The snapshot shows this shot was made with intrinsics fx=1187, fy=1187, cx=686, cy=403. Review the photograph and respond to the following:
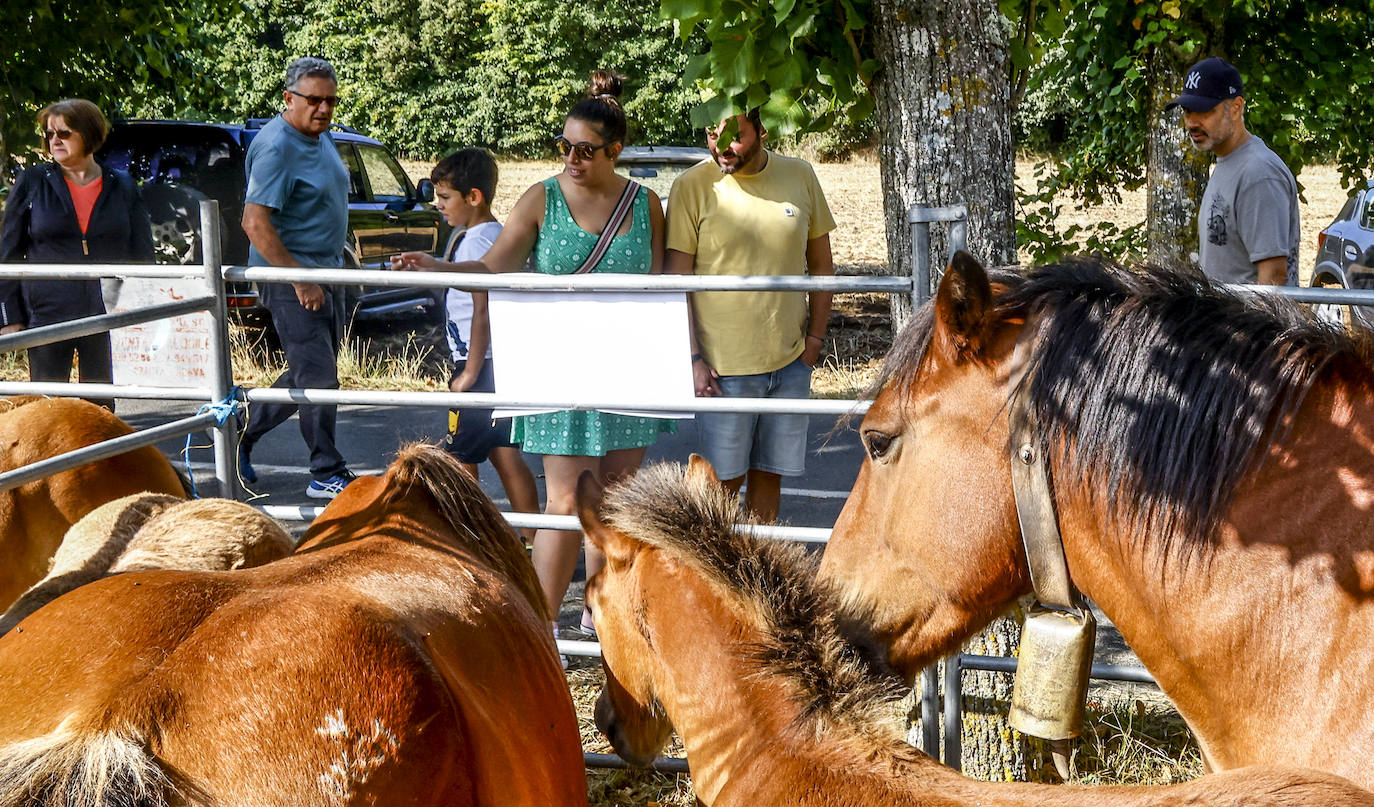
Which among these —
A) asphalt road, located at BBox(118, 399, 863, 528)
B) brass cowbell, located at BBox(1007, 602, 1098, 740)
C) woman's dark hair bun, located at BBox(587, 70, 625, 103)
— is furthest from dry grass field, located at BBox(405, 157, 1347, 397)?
brass cowbell, located at BBox(1007, 602, 1098, 740)

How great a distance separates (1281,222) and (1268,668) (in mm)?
2896

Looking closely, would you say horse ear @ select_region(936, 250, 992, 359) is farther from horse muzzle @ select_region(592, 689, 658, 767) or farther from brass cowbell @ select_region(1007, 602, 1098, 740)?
horse muzzle @ select_region(592, 689, 658, 767)

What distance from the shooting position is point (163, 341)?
3.78 meters

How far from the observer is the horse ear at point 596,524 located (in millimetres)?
2111

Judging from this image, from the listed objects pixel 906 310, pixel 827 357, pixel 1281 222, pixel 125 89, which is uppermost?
pixel 125 89

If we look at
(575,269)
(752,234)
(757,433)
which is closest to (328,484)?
(575,269)

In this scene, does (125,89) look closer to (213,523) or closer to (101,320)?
(101,320)

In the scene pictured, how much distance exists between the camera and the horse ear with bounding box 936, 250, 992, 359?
1.89m

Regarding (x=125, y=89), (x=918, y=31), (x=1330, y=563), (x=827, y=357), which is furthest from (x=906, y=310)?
(x=125, y=89)

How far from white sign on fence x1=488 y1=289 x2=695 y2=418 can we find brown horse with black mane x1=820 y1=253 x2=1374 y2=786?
1.43 meters

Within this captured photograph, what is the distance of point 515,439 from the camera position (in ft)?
12.7

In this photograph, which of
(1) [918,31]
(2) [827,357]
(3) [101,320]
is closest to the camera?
(3) [101,320]

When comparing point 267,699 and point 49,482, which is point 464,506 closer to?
point 267,699

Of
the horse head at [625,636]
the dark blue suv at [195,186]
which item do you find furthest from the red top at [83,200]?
the horse head at [625,636]
